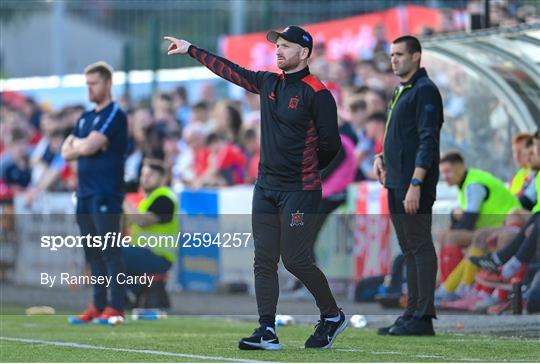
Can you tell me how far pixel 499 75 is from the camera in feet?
47.1

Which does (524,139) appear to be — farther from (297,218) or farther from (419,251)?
(297,218)

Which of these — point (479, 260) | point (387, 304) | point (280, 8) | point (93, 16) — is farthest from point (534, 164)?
point (93, 16)

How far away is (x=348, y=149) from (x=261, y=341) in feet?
22.6

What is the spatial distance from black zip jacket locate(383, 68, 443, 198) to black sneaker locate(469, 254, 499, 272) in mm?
1854

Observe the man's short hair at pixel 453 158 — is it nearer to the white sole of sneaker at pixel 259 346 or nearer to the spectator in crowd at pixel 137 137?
the white sole of sneaker at pixel 259 346

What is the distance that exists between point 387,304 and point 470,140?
249 cm

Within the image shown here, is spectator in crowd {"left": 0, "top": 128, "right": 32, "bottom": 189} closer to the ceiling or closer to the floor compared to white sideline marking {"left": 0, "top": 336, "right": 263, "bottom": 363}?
closer to the ceiling

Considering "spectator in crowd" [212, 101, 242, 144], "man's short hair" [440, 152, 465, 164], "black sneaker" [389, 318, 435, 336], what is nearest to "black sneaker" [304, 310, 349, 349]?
"black sneaker" [389, 318, 435, 336]

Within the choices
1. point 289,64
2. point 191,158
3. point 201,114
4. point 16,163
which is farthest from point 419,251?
point 16,163

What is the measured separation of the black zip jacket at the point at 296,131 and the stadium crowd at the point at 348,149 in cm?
301

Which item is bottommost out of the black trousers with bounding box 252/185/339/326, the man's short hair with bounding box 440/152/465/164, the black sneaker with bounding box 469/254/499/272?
the black sneaker with bounding box 469/254/499/272

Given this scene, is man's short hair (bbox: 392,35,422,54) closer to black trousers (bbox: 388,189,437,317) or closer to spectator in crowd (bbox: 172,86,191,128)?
black trousers (bbox: 388,189,437,317)

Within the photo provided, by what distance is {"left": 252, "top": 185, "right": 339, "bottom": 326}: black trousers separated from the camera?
31.6 feet

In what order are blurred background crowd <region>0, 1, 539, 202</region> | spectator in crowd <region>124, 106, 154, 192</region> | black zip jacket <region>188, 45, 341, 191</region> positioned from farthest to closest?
spectator in crowd <region>124, 106, 154, 192</region> < blurred background crowd <region>0, 1, 539, 202</region> < black zip jacket <region>188, 45, 341, 191</region>
